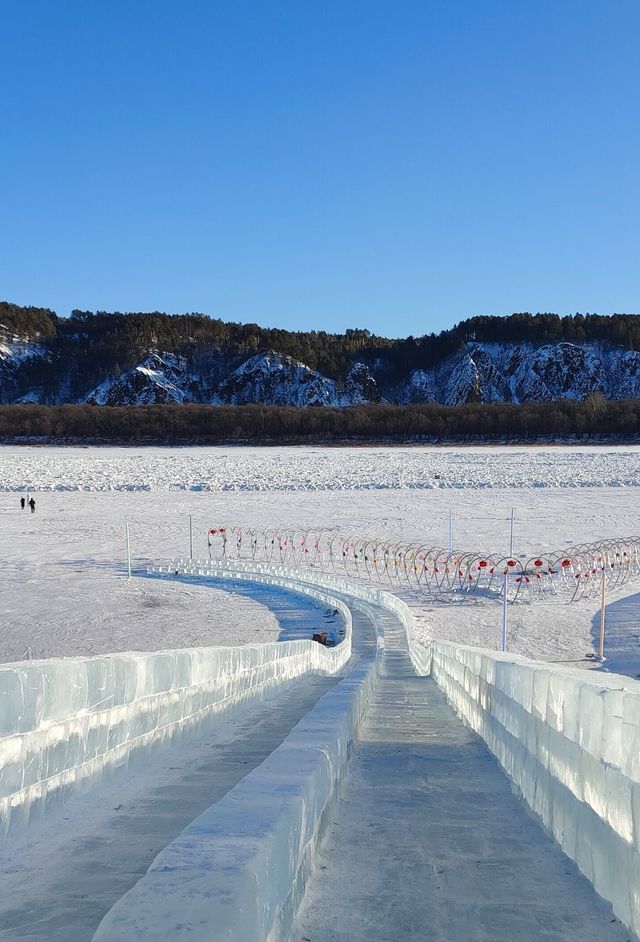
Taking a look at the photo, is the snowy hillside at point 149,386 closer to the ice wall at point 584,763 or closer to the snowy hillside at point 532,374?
the snowy hillside at point 532,374

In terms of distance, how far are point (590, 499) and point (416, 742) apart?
3433cm

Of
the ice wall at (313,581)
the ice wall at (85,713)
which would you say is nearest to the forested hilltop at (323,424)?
the ice wall at (313,581)

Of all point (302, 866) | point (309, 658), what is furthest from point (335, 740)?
point (309, 658)

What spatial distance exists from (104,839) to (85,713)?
0.79m

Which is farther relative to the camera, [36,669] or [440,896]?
[36,669]

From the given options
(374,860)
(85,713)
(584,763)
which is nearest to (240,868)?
(374,860)

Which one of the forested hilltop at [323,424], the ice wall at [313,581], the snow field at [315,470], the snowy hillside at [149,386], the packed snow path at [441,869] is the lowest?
the ice wall at [313,581]

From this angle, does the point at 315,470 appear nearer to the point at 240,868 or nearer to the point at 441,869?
the point at 441,869

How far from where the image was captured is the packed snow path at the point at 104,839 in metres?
2.00

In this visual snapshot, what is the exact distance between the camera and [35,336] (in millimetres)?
178250

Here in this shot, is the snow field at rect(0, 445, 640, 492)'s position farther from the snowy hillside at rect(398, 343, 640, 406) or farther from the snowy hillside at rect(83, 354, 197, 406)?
the snowy hillside at rect(398, 343, 640, 406)

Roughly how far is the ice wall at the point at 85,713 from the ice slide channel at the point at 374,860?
0.85 m

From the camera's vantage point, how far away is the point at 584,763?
8.45ft

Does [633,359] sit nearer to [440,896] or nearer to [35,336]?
[35,336]
